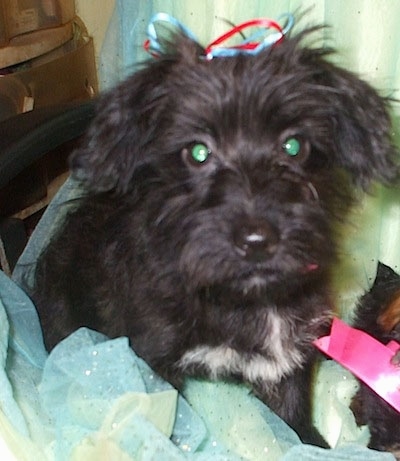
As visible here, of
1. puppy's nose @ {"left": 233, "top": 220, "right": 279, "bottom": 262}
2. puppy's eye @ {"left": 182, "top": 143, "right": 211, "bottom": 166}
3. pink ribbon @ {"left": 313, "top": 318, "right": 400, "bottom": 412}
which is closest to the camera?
puppy's nose @ {"left": 233, "top": 220, "right": 279, "bottom": 262}

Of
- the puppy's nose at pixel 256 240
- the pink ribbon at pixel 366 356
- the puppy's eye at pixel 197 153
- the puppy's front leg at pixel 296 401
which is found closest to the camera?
the puppy's nose at pixel 256 240

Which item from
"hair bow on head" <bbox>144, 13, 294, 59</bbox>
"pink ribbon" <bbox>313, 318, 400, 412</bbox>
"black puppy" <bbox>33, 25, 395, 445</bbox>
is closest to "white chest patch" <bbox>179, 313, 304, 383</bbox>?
"black puppy" <bbox>33, 25, 395, 445</bbox>

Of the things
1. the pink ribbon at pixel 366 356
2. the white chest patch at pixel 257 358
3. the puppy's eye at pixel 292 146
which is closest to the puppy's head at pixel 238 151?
the puppy's eye at pixel 292 146

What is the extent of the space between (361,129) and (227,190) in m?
0.31

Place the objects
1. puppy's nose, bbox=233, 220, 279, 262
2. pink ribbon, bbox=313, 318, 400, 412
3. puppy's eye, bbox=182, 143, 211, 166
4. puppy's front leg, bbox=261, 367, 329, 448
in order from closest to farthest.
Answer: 1. puppy's nose, bbox=233, 220, 279, 262
2. puppy's eye, bbox=182, 143, 211, 166
3. pink ribbon, bbox=313, 318, 400, 412
4. puppy's front leg, bbox=261, 367, 329, 448

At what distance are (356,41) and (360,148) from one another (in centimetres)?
33

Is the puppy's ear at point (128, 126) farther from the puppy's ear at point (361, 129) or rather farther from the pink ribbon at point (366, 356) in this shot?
the pink ribbon at point (366, 356)

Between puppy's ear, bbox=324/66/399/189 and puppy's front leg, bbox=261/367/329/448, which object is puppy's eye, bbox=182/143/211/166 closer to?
puppy's ear, bbox=324/66/399/189

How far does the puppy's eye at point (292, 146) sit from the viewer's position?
1.29 m

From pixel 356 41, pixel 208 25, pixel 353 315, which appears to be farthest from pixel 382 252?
pixel 208 25

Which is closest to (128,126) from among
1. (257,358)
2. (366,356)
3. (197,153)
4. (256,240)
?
(197,153)

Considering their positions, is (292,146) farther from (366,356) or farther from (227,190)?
(366,356)

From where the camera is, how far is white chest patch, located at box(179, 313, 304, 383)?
1.36 metres

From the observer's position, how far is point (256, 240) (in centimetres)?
108
